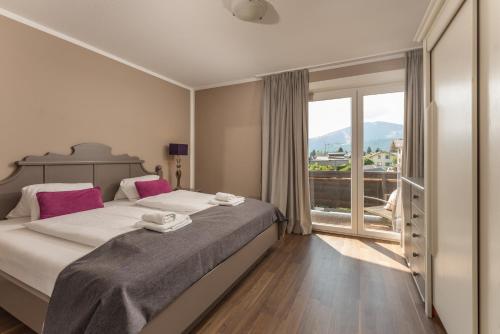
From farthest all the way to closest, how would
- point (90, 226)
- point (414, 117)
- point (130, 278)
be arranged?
point (414, 117)
point (90, 226)
point (130, 278)

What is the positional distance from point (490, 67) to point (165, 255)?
1.95 m

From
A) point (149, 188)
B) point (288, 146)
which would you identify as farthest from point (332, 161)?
point (149, 188)

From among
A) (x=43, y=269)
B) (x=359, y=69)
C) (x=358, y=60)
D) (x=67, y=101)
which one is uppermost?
(x=358, y=60)

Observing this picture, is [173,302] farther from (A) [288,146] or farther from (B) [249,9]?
(A) [288,146]

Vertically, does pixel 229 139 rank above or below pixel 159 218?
above

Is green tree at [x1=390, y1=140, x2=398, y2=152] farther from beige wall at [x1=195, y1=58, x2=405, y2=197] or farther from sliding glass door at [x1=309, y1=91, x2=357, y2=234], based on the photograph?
beige wall at [x1=195, y1=58, x2=405, y2=197]

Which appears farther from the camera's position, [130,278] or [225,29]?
[225,29]

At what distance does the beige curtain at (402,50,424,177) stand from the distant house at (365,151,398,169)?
408 millimetres

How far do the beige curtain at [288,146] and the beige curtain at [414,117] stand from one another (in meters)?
1.30

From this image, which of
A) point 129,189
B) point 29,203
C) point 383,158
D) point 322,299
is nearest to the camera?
point 322,299

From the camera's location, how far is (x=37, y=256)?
1445mm

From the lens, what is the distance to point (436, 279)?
169 centimetres

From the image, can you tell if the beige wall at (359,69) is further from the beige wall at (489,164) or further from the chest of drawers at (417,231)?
the beige wall at (489,164)

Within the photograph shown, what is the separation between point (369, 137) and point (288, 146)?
121 centimetres
